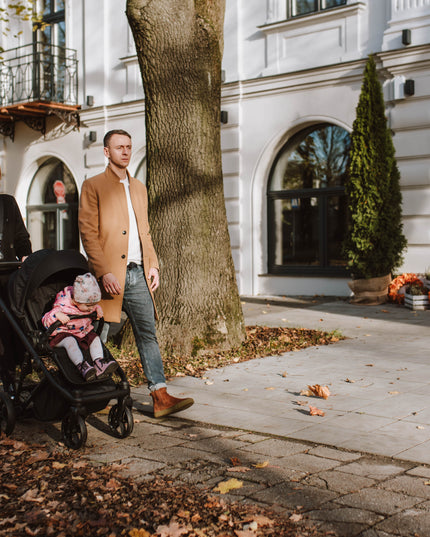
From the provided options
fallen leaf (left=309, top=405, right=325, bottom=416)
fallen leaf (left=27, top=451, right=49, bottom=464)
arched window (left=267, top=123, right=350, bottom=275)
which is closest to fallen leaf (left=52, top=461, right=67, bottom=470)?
fallen leaf (left=27, top=451, right=49, bottom=464)

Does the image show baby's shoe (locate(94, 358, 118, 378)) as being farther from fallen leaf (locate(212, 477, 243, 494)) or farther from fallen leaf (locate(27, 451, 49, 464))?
fallen leaf (locate(212, 477, 243, 494))

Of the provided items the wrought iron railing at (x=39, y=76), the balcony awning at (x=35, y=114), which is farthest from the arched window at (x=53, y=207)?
the wrought iron railing at (x=39, y=76)

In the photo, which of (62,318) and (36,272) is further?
(36,272)

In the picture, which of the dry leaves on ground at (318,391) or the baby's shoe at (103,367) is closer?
the baby's shoe at (103,367)

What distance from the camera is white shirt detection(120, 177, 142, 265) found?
17.6ft

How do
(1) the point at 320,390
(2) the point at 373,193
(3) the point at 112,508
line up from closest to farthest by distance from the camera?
1. (3) the point at 112,508
2. (1) the point at 320,390
3. (2) the point at 373,193

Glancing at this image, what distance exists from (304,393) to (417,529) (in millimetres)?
2732

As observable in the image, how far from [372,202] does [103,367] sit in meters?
8.87

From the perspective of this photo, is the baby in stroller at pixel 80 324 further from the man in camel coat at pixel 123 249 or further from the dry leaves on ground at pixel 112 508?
the dry leaves on ground at pixel 112 508

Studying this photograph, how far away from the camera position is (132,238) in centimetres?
539

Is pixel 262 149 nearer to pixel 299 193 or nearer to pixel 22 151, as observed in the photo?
pixel 299 193

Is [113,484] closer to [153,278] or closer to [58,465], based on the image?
[58,465]

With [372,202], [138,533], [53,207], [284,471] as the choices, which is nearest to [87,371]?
[284,471]

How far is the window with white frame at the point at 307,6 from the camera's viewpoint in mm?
14312
